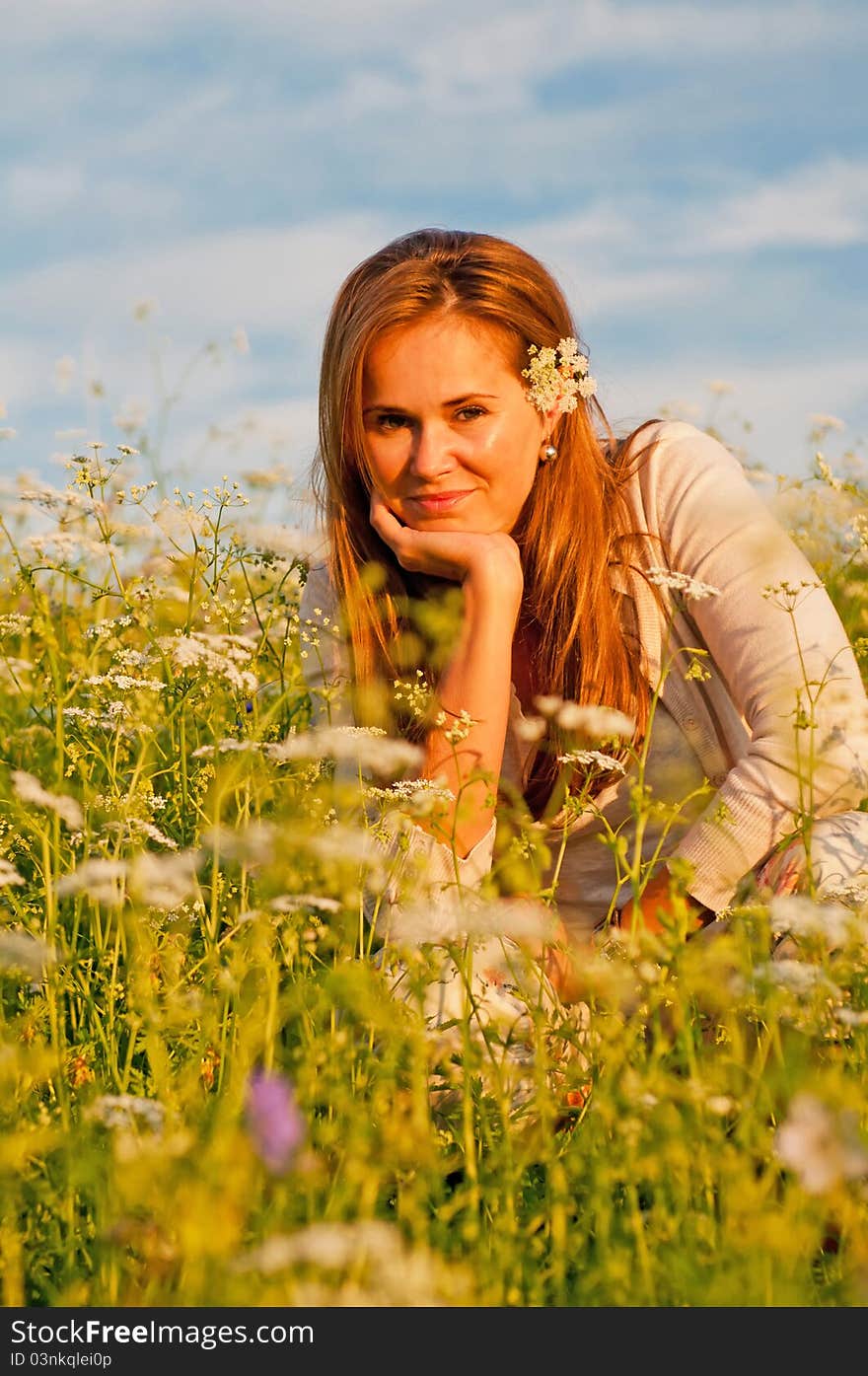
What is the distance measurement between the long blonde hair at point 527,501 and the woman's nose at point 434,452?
0.19m

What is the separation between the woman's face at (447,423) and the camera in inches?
134

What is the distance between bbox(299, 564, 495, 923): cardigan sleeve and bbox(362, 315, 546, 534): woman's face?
398 mm

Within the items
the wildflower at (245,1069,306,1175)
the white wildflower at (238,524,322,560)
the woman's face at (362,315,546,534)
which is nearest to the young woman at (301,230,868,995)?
the woman's face at (362,315,546,534)

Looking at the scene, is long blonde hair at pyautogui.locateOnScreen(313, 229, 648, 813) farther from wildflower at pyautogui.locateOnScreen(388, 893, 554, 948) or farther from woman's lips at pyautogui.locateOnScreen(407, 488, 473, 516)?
wildflower at pyautogui.locateOnScreen(388, 893, 554, 948)

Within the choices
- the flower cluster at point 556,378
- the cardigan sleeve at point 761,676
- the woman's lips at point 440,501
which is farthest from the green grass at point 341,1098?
the flower cluster at point 556,378

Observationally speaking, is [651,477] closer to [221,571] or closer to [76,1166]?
[221,571]

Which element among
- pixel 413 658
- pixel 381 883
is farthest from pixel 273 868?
pixel 413 658

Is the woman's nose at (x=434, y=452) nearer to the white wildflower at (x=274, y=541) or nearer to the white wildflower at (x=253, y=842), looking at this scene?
the white wildflower at (x=274, y=541)

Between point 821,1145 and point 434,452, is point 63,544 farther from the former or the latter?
point 821,1145

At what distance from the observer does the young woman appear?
3.21 meters

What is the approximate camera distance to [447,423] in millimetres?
3414

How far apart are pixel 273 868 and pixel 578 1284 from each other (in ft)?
2.25
